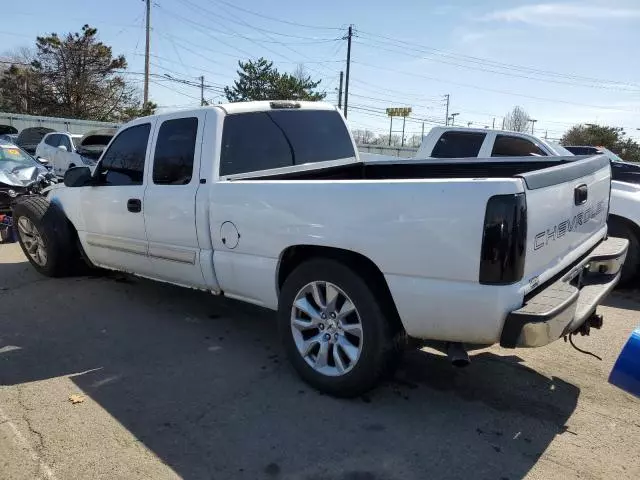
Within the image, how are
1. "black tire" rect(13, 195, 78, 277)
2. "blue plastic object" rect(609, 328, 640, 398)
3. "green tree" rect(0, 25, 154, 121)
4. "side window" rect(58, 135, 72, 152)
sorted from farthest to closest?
1. "green tree" rect(0, 25, 154, 121)
2. "side window" rect(58, 135, 72, 152)
3. "black tire" rect(13, 195, 78, 277)
4. "blue plastic object" rect(609, 328, 640, 398)

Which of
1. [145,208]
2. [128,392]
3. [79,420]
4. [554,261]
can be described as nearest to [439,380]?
[554,261]

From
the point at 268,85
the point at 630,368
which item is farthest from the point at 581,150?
the point at 268,85

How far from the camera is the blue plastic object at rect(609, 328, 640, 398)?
2.32 m

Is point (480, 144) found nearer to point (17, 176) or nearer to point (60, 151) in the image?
point (17, 176)

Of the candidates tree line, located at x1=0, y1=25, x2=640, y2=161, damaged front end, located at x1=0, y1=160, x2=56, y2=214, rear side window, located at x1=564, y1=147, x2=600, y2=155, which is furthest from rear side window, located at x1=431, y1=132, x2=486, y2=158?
tree line, located at x1=0, y1=25, x2=640, y2=161

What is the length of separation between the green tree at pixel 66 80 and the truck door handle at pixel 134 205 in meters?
39.4

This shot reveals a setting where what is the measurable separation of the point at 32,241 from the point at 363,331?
4800 millimetres

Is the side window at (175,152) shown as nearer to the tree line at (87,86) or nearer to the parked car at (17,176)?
the parked car at (17,176)

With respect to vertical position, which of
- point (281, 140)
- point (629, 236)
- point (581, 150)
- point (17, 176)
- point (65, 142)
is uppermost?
point (581, 150)

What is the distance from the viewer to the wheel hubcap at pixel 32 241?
6051 millimetres

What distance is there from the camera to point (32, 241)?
6219 mm

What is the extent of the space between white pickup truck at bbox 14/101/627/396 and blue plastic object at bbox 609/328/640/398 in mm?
383

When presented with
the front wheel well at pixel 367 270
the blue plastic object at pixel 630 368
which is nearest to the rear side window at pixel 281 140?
the front wheel well at pixel 367 270

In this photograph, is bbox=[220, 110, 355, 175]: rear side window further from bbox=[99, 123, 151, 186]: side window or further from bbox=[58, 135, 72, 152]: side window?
bbox=[58, 135, 72, 152]: side window
